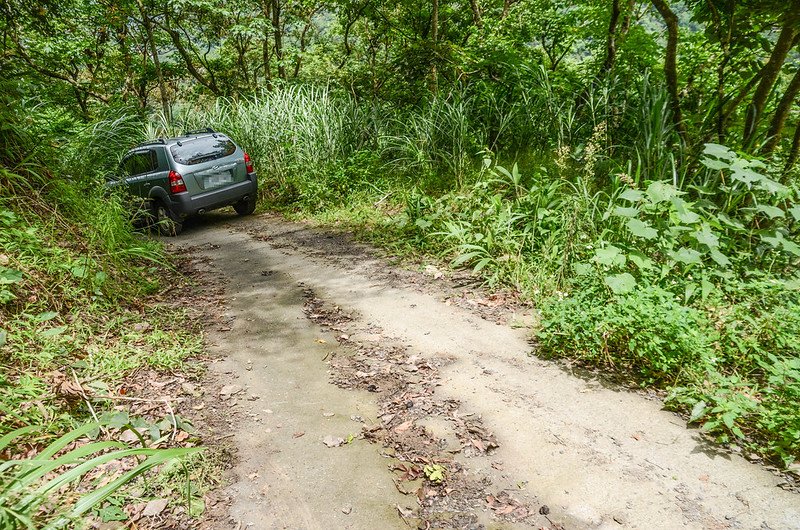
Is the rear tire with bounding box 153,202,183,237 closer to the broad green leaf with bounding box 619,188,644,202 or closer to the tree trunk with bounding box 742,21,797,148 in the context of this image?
the broad green leaf with bounding box 619,188,644,202

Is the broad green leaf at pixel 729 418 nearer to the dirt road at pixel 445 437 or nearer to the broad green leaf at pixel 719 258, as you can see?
the dirt road at pixel 445 437

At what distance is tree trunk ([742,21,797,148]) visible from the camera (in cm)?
461

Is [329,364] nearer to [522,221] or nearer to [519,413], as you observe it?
[519,413]

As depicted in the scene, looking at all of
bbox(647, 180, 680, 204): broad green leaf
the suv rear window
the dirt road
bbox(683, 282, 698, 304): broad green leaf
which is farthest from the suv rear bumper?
bbox(683, 282, 698, 304): broad green leaf

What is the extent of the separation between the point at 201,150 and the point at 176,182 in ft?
2.75

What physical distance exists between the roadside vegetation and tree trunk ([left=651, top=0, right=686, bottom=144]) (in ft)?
0.07

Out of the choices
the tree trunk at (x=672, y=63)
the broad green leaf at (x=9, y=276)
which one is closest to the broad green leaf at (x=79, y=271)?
the broad green leaf at (x=9, y=276)

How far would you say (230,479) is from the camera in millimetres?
2633

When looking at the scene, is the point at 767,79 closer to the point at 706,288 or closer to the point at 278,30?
the point at 706,288

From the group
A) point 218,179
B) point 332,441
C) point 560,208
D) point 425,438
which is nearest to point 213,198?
point 218,179

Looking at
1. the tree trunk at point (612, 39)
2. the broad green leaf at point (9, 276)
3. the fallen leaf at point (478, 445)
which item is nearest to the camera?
the fallen leaf at point (478, 445)

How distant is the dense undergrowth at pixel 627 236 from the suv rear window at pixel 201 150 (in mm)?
2547

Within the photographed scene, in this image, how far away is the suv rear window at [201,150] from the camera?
8773 millimetres

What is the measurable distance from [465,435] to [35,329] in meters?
3.20
